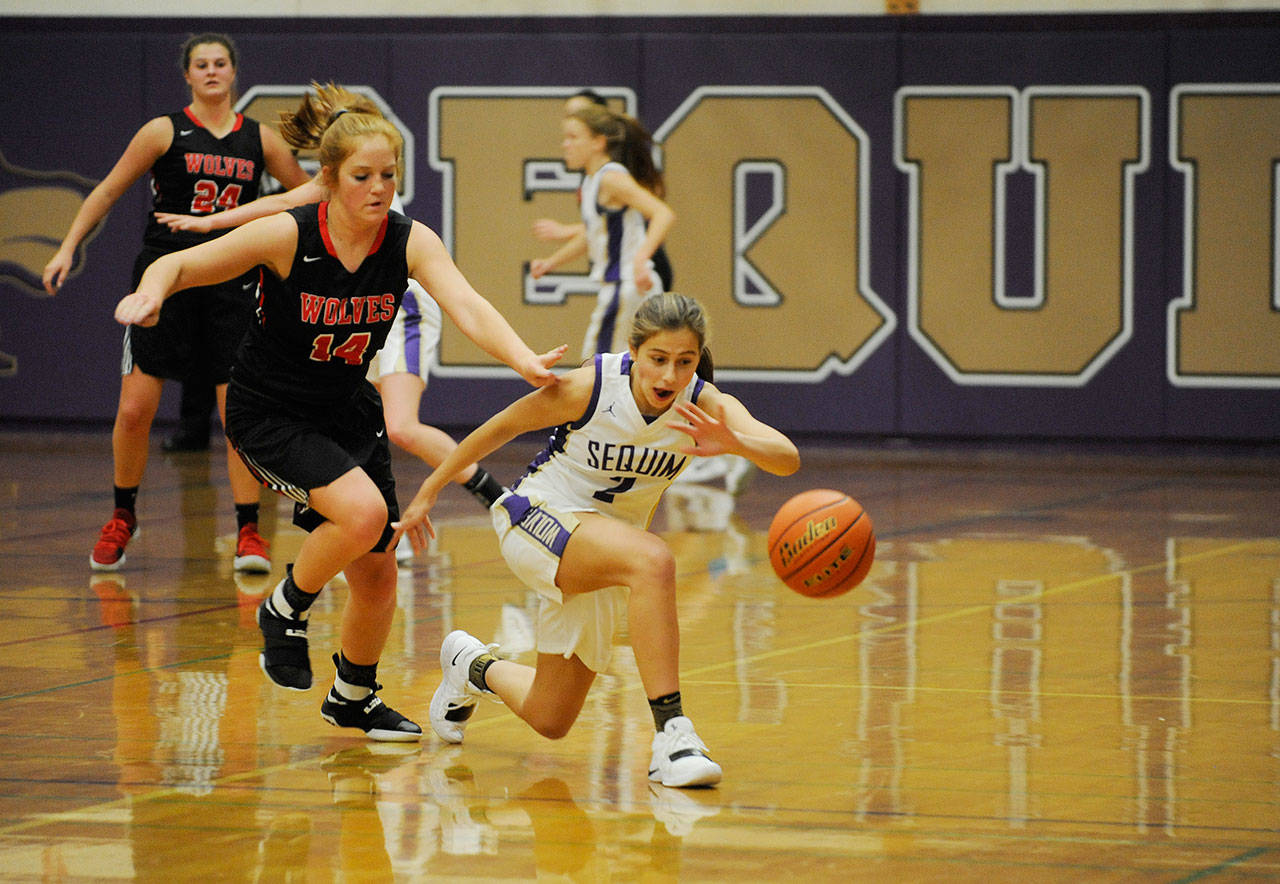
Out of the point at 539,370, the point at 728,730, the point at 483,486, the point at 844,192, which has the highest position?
the point at 844,192

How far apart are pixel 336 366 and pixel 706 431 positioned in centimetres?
112

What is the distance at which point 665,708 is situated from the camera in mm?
4711

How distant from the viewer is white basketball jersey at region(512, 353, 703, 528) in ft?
16.2

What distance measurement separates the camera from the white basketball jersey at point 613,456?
4.93m

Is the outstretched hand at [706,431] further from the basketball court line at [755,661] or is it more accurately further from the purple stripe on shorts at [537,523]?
the basketball court line at [755,661]

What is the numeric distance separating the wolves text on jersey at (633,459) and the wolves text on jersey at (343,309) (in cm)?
71

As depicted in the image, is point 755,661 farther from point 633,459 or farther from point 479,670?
point 633,459

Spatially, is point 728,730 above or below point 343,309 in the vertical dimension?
below

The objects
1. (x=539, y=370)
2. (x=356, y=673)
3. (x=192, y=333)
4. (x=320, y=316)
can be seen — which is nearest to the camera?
(x=539, y=370)

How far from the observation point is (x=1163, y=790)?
4543mm

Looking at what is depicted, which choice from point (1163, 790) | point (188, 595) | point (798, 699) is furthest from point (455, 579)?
point (1163, 790)

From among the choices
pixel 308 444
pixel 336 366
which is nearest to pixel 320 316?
pixel 336 366

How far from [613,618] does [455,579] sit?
125 inches

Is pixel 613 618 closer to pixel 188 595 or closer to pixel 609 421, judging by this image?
pixel 609 421
